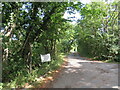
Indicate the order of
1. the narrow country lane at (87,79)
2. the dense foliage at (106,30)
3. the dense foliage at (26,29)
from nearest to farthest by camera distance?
the narrow country lane at (87,79) → the dense foliage at (26,29) → the dense foliage at (106,30)

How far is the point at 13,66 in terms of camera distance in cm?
529

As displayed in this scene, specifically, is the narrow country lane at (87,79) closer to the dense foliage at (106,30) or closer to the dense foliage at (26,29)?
the dense foliage at (26,29)

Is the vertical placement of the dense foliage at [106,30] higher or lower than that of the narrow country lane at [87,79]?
higher

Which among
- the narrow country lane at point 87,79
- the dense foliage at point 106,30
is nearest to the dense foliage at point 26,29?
the narrow country lane at point 87,79

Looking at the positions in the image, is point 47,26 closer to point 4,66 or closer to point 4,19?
point 4,19

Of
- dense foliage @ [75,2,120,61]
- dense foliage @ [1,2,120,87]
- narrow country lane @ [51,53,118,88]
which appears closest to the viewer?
narrow country lane @ [51,53,118,88]

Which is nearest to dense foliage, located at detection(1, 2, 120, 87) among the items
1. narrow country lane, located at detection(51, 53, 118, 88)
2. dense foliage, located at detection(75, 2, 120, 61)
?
narrow country lane, located at detection(51, 53, 118, 88)

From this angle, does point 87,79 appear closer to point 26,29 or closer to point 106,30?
point 26,29

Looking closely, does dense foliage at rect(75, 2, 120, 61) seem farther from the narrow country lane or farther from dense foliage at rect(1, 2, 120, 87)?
dense foliage at rect(1, 2, 120, 87)

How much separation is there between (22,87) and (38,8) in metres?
4.02

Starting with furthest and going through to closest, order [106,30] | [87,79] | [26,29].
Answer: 1. [106,30]
2. [26,29]
3. [87,79]

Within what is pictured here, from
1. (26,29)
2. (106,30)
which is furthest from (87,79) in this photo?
(106,30)

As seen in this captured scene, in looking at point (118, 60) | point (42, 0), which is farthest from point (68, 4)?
point (118, 60)

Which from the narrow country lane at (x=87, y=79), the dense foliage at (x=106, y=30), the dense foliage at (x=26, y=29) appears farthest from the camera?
the dense foliage at (x=106, y=30)
